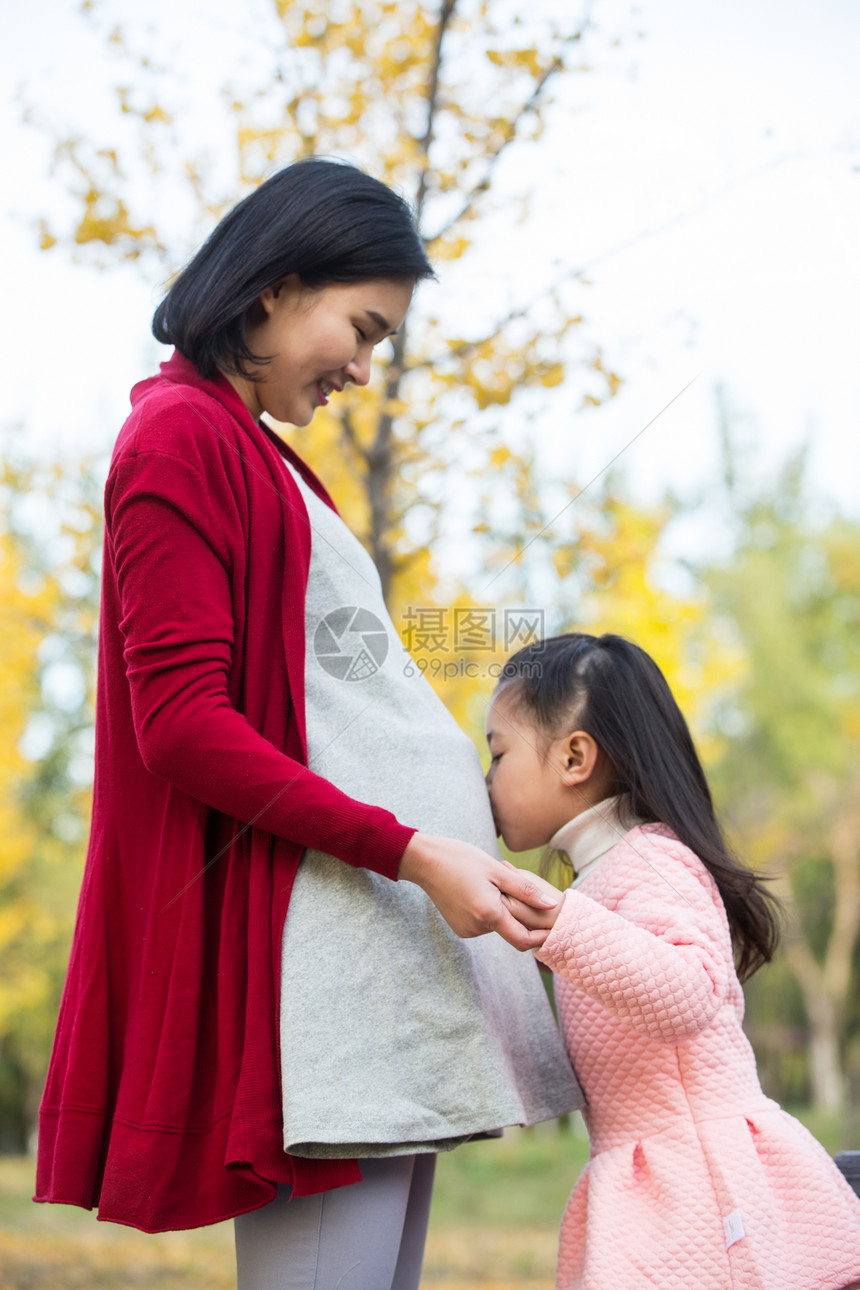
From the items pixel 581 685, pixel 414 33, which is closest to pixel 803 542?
pixel 414 33

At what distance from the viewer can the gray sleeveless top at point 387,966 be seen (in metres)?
0.95

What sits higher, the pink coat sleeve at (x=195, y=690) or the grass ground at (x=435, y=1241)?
the pink coat sleeve at (x=195, y=690)

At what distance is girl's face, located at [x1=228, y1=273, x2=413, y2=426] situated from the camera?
1.20 metres

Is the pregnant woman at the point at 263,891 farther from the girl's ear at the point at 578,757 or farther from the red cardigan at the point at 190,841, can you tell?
the girl's ear at the point at 578,757

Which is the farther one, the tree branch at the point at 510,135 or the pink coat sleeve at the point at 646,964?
the tree branch at the point at 510,135

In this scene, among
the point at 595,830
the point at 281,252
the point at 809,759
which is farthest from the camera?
the point at 809,759

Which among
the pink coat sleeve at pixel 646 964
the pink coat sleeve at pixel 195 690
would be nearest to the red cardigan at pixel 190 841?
the pink coat sleeve at pixel 195 690

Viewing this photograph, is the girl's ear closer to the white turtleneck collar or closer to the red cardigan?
the white turtleneck collar

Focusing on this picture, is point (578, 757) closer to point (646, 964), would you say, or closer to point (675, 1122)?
point (646, 964)

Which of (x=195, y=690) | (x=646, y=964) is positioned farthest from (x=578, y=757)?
(x=195, y=690)

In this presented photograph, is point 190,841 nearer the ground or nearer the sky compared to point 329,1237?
nearer the sky

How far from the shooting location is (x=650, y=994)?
1058 mm

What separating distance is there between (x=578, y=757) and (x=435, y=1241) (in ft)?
17.4

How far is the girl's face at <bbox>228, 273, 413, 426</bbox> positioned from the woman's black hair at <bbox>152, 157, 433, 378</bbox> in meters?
0.02
